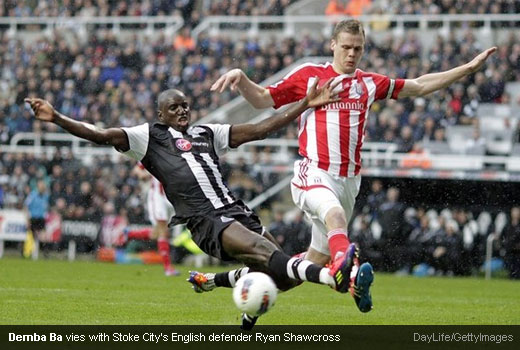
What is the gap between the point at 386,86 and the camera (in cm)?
998

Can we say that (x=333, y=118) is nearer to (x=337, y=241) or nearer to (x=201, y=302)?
(x=337, y=241)

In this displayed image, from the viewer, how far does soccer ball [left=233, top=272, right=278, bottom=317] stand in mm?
8469

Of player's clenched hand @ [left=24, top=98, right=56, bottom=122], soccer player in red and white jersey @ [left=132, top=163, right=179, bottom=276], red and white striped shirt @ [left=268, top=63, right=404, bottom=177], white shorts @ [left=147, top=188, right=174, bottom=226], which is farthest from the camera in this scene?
white shorts @ [left=147, top=188, right=174, bottom=226]

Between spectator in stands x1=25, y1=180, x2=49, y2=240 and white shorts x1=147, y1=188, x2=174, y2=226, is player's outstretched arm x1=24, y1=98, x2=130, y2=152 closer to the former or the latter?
white shorts x1=147, y1=188, x2=174, y2=226

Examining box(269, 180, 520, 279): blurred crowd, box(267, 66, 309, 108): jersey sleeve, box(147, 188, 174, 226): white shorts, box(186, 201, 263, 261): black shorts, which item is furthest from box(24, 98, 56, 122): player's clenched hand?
box(269, 180, 520, 279): blurred crowd

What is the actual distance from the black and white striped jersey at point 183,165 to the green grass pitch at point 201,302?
52.4 inches

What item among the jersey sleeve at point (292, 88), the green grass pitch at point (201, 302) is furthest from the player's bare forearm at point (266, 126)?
the green grass pitch at point (201, 302)

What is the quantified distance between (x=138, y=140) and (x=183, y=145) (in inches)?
15.7

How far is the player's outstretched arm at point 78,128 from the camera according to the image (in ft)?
28.3

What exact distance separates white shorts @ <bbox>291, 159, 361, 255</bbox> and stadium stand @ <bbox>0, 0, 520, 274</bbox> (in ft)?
38.8

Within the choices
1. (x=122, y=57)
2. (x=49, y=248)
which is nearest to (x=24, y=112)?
(x=122, y=57)

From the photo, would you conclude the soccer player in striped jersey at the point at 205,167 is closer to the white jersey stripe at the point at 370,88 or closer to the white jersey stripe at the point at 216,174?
the white jersey stripe at the point at 216,174
